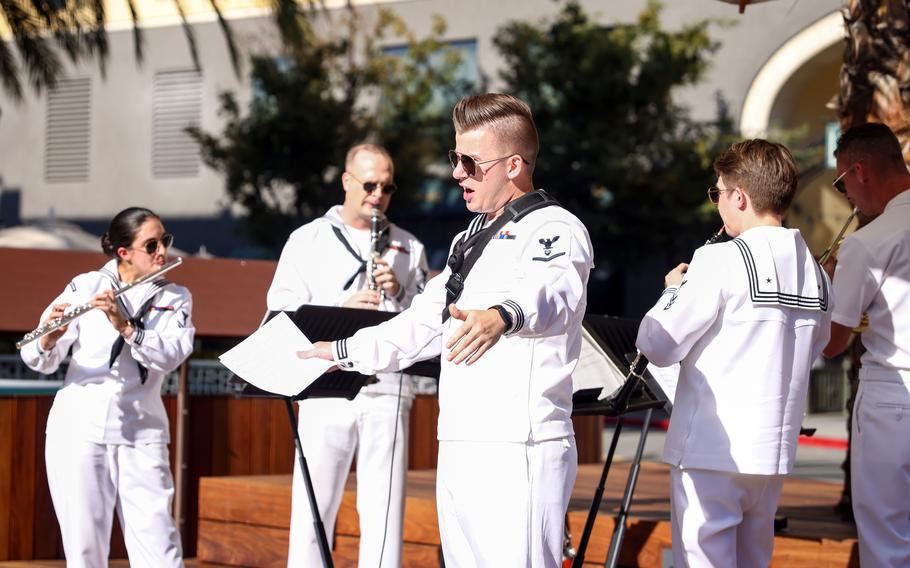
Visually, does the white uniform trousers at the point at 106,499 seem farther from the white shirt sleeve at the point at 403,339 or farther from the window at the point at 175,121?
the window at the point at 175,121

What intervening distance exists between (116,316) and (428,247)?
23.2 metres

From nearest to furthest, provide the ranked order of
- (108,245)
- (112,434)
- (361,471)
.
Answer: (112,434), (361,471), (108,245)

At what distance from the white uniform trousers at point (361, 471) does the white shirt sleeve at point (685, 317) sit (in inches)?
68.5

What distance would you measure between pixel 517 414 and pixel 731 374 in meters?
0.78

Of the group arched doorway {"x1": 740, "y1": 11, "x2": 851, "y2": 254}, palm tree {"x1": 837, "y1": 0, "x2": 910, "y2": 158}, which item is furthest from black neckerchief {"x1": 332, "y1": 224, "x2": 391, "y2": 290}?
arched doorway {"x1": 740, "y1": 11, "x2": 851, "y2": 254}

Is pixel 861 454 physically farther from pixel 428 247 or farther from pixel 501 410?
pixel 428 247

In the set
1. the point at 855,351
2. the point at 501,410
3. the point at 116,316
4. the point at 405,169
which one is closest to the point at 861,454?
the point at 501,410

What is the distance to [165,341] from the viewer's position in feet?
17.6

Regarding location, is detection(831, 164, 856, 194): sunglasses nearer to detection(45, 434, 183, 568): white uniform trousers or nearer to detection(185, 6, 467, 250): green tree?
detection(45, 434, 183, 568): white uniform trousers

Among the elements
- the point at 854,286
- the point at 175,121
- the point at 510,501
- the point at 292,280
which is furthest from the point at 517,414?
the point at 175,121

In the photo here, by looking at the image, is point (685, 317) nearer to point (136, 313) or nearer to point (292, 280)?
point (292, 280)

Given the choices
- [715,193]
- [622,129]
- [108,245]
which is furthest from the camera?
[622,129]

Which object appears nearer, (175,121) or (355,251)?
(355,251)

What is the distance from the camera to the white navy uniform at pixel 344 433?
5.43 metres
